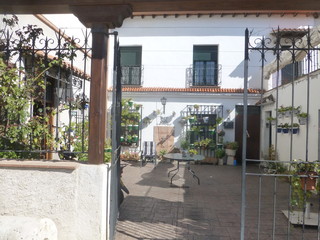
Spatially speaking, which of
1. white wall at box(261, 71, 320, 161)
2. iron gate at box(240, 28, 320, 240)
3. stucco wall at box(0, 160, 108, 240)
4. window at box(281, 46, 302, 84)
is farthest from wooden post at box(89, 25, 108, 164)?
window at box(281, 46, 302, 84)

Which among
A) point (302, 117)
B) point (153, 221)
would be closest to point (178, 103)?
point (302, 117)

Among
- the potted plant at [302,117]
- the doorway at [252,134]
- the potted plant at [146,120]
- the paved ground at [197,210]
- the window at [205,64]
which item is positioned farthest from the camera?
the window at [205,64]

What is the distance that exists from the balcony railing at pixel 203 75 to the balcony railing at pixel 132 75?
7.96 feet

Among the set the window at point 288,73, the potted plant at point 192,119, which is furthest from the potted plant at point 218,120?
the window at point 288,73

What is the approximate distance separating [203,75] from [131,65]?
3.63 m

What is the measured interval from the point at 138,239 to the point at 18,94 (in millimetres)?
2553

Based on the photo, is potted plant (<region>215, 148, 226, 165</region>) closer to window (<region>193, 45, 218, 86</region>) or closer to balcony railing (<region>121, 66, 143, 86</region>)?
window (<region>193, 45, 218, 86</region>)

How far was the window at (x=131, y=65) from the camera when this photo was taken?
Answer: 44.6 ft

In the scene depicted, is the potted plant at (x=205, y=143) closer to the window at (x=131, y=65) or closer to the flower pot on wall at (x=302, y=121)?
the window at (x=131, y=65)

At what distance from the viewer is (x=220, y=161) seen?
39.7ft

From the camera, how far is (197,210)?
539 centimetres

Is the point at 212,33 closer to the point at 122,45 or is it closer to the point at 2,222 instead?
the point at 122,45

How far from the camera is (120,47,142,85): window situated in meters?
13.6

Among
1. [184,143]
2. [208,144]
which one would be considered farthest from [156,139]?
[208,144]
